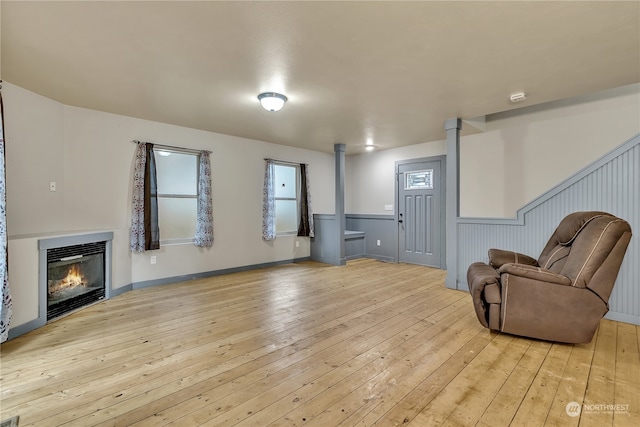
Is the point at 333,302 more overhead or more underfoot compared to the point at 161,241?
more underfoot

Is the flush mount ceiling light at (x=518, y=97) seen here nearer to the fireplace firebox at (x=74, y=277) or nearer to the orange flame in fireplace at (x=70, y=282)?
the fireplace firebox at (x=74, y=277)

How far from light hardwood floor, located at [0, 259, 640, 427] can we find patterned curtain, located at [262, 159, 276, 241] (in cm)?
227

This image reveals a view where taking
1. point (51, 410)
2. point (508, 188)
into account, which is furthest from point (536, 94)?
point (51, 410)

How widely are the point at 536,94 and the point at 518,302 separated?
2.46 m

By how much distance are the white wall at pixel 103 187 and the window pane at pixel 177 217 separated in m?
0.24

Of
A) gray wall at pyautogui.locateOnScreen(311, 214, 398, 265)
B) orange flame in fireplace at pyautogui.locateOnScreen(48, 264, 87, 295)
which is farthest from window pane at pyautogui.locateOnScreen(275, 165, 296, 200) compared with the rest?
orange flame in fireplace at pyautogui.locateOnScreen(48, 264, 87, 295)

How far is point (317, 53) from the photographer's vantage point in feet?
8.29

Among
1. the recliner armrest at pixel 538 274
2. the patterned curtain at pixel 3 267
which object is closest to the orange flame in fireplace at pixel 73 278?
the patterned curtain at pixel 3 267

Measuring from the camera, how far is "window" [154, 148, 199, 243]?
4730mm

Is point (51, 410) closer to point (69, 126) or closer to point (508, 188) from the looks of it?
point (69, 126)

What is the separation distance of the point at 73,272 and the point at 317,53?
367 cm

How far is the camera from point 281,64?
2713mm

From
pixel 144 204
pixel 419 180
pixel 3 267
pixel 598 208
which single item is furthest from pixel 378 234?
pixel 3 267

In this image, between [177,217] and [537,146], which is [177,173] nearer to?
[177,217]
